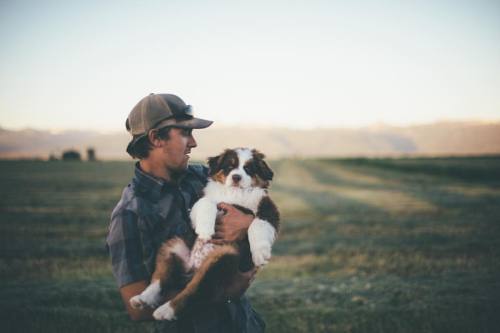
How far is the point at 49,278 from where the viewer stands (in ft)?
40.0

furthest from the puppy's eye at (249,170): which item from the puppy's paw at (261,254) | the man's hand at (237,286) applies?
the man's hand at (237,286)

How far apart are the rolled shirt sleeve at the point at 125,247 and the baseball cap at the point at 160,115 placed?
0.74m

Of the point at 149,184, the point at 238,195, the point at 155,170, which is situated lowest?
the point at 238,195

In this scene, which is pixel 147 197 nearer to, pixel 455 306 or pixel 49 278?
pixel 455 306

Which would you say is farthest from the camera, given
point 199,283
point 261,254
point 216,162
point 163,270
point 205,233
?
point 216,162

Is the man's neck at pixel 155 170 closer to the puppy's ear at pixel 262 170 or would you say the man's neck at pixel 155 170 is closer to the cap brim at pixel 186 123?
the cap brim at pixel 186 123

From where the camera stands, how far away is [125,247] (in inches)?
142

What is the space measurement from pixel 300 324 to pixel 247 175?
5.29 metres

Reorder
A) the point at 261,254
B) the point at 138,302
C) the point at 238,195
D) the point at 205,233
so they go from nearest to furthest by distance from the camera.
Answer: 1. the point at 138,302
2. the point at 261,254
3. the point at 205,233
4. the point at 238,195

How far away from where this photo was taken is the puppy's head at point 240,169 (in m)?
4.48

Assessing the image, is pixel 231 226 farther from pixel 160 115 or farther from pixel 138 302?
pixel 160 115

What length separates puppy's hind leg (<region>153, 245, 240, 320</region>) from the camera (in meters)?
3.48

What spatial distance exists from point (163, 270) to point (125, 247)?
0.37 metres

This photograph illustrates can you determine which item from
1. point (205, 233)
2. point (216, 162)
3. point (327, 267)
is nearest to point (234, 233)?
point (205, 233)
